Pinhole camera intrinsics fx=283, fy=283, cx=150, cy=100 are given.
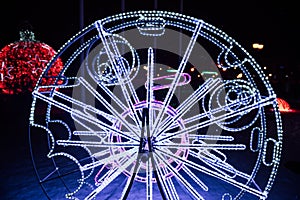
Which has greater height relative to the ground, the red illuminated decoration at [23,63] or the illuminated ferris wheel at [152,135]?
the red illuminated decoration at [23,63]

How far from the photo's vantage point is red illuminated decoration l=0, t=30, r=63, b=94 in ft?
21.7

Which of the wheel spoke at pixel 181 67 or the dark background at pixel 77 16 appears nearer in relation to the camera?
the wheel spoke at pixel 181 67

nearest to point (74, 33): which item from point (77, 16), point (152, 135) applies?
point (77, 16)

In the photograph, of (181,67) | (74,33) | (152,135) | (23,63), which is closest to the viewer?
(181,67)

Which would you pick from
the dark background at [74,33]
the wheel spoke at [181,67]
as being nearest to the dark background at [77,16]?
the dark background at [74,33]

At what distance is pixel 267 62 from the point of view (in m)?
21.3

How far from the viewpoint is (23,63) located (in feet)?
21.7

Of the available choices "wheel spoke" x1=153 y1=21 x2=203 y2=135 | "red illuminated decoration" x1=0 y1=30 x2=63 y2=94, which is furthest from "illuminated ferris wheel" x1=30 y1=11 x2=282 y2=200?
"red illuminated decoration" x1=0 y1=30 x2=63 y2=94

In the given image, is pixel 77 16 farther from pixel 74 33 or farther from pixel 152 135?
pixel 152 135

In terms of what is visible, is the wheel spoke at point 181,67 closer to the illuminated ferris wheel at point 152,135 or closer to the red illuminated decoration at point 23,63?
the illuminated ferris wheel at point 152,135

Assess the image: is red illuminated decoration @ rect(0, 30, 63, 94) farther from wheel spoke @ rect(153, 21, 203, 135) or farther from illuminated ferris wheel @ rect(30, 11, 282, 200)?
wheel spoke @ rect(153, 21, 203, 135)

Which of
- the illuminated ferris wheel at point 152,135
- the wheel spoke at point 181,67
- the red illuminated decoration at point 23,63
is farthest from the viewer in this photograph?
the red illuminated decoration at point 23,63

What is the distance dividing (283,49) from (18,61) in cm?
1660

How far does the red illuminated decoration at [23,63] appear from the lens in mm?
6605
